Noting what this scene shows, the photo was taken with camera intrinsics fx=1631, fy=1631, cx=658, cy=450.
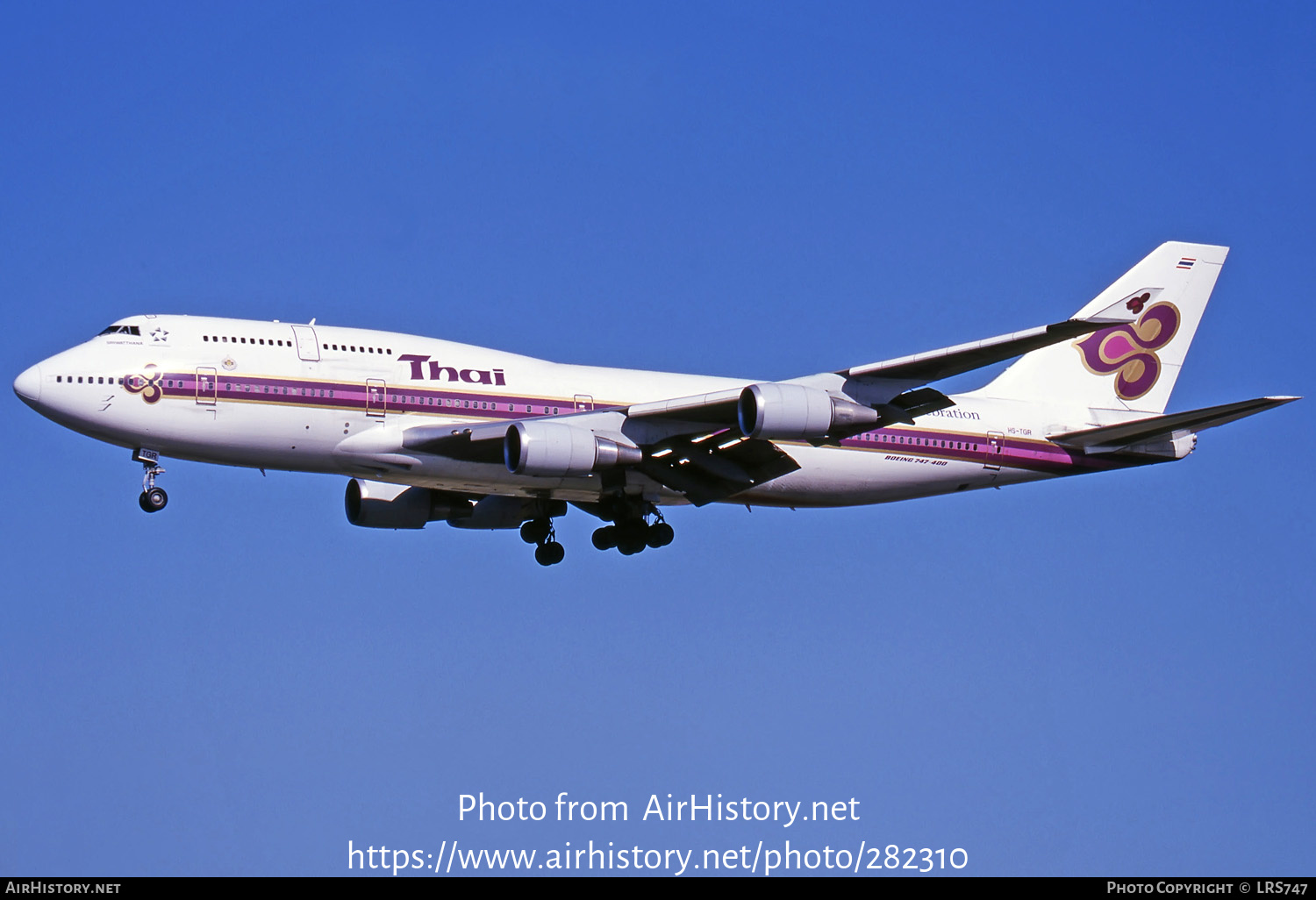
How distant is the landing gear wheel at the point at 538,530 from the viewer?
146ft

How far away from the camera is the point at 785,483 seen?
4259 centimetres

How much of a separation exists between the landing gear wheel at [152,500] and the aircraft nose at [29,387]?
322cm

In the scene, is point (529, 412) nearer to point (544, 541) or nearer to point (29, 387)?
point (544, 541)

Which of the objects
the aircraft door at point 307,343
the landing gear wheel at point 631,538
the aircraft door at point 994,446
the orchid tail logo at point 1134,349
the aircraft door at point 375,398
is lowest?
the landing gear wheel at point 631,538

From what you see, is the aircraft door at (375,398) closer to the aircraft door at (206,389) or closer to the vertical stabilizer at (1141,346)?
the aircraft door at (206,389)

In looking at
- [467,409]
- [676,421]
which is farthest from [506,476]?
[676,421]

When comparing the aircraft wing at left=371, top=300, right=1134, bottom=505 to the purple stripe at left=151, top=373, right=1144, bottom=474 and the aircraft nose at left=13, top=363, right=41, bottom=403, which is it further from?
the aircraft nose at left=13, top=363, right=41, bottom=403

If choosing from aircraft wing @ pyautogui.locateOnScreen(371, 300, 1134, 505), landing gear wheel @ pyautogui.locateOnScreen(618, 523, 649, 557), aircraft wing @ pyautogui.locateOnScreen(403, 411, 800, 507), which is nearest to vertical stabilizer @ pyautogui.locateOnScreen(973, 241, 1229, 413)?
aircraft wing @ pyautogui.locateOnScreen(371, 300, 1134, 505)

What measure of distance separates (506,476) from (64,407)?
33.5ft

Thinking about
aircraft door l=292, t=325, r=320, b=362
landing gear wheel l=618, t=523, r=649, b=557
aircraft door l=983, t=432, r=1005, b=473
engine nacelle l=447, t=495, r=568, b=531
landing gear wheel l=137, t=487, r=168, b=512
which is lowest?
landing gear wheel l=137, t=487, r=168, b=512

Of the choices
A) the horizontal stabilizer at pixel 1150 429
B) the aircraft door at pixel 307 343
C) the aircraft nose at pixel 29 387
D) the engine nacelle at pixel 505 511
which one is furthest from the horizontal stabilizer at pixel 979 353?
the aircraft nose at pixel 29 387

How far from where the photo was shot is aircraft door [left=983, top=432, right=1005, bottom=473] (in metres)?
44.0

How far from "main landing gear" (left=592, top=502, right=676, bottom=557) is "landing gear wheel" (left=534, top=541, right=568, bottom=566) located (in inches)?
91.1

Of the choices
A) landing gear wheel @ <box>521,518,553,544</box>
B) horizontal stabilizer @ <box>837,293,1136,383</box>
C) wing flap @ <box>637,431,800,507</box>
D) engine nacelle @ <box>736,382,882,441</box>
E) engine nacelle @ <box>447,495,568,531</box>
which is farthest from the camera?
landing gear wheel @ <box>521,518,553,544</box>
